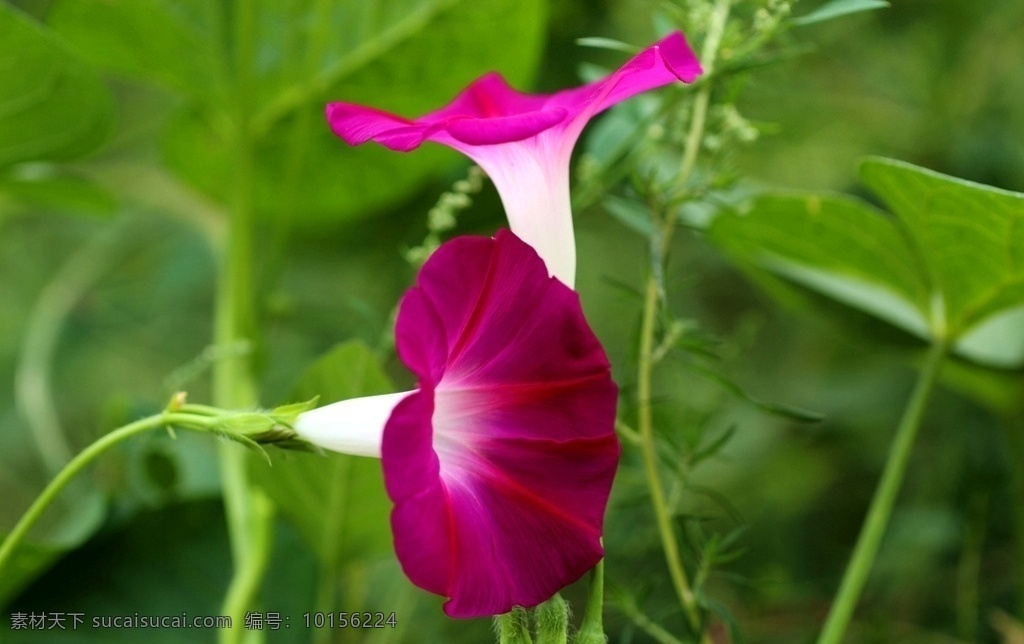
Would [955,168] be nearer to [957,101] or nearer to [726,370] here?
[957,101]

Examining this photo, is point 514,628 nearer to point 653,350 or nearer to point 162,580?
point 653,350

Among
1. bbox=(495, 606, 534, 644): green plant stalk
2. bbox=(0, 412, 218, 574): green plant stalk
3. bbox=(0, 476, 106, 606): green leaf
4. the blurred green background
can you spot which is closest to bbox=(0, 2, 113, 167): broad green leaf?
the blurred green background

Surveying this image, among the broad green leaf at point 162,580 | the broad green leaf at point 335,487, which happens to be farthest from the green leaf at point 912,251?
the broad green leaf at point 162,580

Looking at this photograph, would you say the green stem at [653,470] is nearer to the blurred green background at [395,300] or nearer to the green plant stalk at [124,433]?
the blurred green background at [395,300]

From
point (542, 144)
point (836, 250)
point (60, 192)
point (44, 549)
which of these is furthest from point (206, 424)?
point (60, 192)

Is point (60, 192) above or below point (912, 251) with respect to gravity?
above

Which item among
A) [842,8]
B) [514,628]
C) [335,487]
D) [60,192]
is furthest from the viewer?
[60,192]
